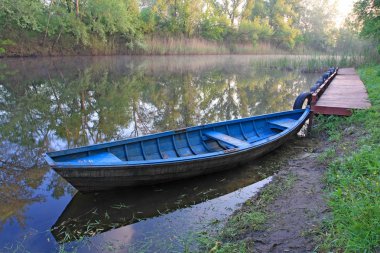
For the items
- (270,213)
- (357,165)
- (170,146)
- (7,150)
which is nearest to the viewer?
(270,213)

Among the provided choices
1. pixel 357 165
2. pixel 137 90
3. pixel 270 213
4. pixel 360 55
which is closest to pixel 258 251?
pixel 270 213

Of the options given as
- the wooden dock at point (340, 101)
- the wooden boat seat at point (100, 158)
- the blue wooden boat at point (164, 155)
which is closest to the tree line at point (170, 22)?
the wooden dock at point (340, 101)

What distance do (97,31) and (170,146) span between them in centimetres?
2578

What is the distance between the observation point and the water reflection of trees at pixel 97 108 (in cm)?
597

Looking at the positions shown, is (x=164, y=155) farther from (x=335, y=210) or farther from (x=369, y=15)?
(x=369, y=15)

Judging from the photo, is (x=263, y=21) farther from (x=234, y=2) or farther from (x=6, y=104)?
(x=6, y=104)

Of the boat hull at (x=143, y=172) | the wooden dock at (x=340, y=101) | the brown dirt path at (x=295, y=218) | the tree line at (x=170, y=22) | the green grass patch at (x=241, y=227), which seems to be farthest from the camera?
the tree line at (x=170, y=22)

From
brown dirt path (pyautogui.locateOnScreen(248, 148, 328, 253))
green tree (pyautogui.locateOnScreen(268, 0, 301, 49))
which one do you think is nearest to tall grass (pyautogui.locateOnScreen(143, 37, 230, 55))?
green tree (pyautogui.locateOnScreen(268, 0, 301, 49))

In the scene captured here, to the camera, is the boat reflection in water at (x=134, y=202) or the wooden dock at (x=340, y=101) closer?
the boat reflection in water at (x=134, y=202)

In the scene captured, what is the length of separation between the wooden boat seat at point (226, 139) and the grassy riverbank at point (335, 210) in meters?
0.97

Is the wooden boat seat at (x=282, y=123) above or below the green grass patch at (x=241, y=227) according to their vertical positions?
above

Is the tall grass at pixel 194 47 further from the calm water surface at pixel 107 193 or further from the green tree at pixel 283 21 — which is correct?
the calm water surface at pixel 107 193

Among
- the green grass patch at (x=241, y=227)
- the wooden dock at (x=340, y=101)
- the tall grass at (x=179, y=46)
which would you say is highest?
the tall grass at (x=179, y=46)

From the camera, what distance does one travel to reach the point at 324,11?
190ft
